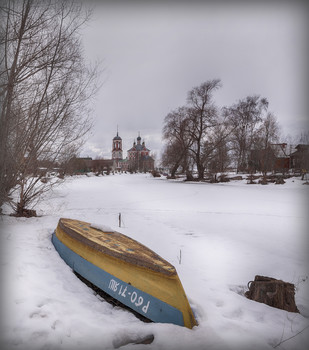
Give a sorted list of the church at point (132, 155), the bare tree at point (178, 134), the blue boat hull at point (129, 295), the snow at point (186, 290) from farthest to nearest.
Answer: the church at point (132, 155) → the bare tree at point (178, 134) → the blue boat hull at point (129, 295) → the snow at point (186, 290)

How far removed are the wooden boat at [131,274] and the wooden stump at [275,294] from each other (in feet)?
3.99

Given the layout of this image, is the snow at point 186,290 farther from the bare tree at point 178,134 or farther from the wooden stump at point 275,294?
the bare tree at point 178,134

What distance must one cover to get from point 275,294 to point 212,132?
2390 cm

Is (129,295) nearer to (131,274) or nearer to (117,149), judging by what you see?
(131,274)

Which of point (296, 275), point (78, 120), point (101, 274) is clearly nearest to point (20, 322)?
point (101, 274)

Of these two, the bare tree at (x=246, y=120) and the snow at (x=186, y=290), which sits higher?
the bare tree at (x=246, y=120)

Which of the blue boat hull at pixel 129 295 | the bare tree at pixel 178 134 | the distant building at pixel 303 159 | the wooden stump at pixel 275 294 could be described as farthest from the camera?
the bare tree at pixel 178 134

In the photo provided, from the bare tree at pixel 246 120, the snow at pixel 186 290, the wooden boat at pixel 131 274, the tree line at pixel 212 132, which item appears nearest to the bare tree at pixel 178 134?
the tree line at pixel 212 132

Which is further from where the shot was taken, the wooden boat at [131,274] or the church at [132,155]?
the church at [132,155]

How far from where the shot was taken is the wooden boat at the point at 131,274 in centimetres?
255

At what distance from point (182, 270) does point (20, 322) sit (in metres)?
2.67

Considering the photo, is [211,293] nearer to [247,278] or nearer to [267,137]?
[247,278]

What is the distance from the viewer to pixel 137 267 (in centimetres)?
287

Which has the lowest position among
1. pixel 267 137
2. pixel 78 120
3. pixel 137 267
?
pixel 137 267
